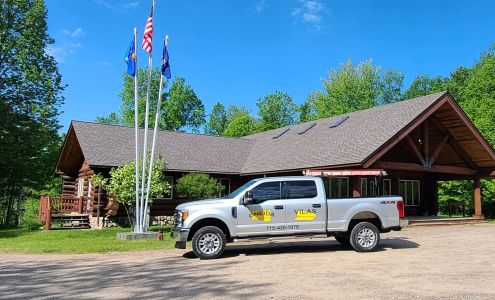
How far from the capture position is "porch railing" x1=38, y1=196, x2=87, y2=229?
22.0 metres

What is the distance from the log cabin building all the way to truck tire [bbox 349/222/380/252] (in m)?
6.03

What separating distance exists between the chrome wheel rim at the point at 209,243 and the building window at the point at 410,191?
18749 mm

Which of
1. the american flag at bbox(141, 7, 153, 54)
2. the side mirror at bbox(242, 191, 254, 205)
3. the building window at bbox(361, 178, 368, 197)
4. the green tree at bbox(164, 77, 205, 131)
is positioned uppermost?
the green tree at bbox(164, 77, 205, 131)

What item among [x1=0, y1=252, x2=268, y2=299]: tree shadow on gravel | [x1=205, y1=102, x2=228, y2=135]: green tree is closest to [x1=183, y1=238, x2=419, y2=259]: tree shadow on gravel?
[x1=0, y1=252, x2=268, y2=299]: tree shadow on gravel

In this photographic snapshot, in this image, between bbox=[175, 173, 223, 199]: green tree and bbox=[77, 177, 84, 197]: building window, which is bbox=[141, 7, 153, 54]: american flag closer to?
bbox=[175, 173, 223, 199]: green tree

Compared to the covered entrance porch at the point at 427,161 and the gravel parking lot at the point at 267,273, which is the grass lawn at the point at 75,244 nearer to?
the gravel parking lot at the point at 267,273

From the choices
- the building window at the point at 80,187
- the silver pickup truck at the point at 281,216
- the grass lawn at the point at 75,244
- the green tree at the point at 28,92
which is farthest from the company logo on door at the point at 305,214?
the green tree at the point at 28,92

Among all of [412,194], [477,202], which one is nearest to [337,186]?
[412,194]

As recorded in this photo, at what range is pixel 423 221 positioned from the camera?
22.2 metres

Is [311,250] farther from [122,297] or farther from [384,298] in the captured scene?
[122,297]

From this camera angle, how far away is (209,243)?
469 inches

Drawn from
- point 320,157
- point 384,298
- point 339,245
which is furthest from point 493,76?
point 384,298

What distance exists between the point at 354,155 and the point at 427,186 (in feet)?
39.1

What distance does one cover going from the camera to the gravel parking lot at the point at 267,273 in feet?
25.2
